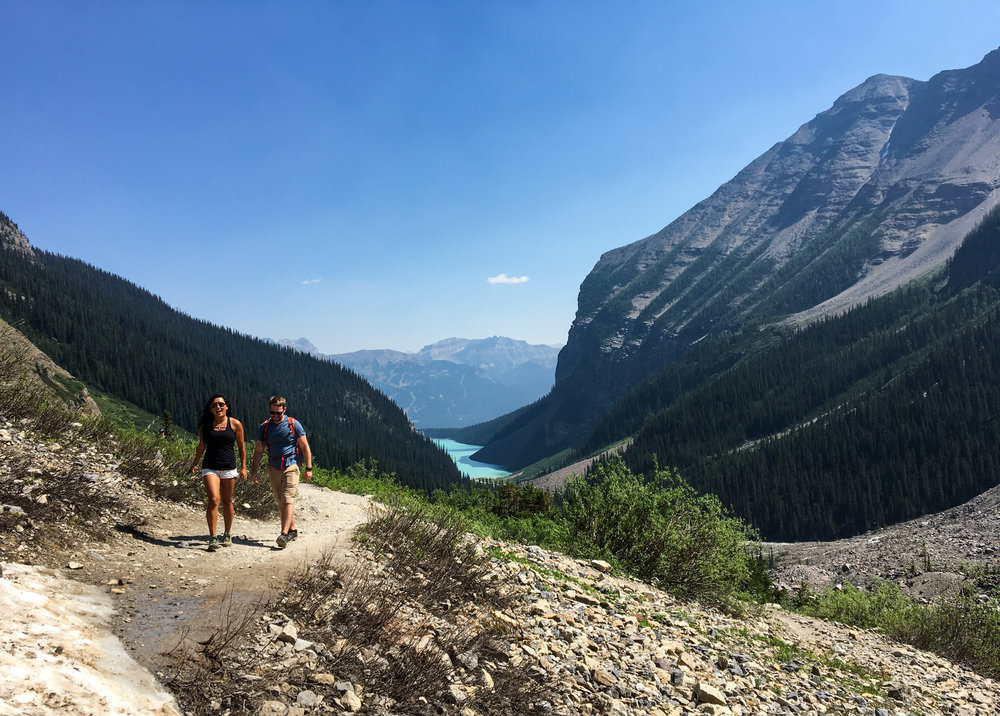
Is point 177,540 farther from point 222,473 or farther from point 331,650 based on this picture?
point 331,650

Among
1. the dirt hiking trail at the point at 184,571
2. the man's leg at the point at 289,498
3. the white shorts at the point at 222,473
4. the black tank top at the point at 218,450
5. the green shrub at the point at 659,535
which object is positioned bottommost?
the green shrub at the point at 659,535

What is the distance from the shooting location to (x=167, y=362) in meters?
121

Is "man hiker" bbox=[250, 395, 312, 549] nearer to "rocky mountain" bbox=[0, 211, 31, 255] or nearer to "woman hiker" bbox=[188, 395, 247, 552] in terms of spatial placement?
"woman hiker" bbox=[188, 395, 247, 552]

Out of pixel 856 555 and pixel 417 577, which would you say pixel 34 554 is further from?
pixel 856 555

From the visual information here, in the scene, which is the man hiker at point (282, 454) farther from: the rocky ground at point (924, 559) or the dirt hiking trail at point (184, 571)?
the rocky ground at point (924, 559)

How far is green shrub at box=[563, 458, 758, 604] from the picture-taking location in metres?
16.1

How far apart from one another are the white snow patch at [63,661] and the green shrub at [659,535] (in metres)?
12.9

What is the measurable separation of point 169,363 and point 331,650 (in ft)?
451

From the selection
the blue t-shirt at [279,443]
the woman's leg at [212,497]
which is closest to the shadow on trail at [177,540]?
the woman's leg at [212,497]

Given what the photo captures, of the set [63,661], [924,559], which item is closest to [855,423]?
[924,559]

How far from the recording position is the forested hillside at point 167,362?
358 feet

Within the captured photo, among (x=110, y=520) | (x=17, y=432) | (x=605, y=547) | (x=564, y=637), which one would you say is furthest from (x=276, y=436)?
(x=605, y=547)

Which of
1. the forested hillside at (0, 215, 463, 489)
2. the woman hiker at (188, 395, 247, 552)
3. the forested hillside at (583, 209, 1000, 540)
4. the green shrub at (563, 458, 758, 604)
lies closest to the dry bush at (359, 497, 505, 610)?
the woman hiker at (188, 395, 247, 552)

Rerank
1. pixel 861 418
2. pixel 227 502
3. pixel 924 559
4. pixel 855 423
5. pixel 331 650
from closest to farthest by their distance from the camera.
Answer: pixel 331 650, pixel 227 502, pixel 924 559, pixel 855 423, pixel 861 418
